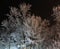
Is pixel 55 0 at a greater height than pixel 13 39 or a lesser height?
greater

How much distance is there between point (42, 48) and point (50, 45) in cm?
23

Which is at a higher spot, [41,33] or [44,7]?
[44,7]

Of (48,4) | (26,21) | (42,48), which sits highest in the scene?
(48,4)

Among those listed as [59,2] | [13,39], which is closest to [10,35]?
[13,39]

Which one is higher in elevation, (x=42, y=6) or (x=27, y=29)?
(x=42, y=6)

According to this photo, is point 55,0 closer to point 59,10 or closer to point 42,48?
point 59,10

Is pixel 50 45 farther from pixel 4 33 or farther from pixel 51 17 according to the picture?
pixel 4 33

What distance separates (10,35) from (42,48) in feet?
2.79

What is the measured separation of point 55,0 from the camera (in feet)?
21.4

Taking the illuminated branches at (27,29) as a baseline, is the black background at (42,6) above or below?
above

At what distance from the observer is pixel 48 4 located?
650 centimetres

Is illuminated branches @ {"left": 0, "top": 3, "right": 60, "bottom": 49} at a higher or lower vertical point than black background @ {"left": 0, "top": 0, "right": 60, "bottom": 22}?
lower

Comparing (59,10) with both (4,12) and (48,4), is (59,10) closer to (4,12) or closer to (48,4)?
(48,4)

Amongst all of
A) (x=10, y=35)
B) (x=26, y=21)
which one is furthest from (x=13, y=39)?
(x=26, y=21)
